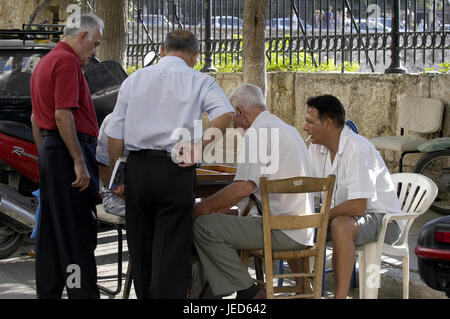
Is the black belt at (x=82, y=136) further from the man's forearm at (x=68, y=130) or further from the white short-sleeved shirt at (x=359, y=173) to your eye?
the white short-sleeved shirt at (x=359, y=173)

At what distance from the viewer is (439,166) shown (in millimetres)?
8695

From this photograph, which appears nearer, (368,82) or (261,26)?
(261,26)

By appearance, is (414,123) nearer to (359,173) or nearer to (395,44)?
(395,44)

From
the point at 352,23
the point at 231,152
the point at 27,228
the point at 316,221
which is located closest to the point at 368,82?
the point at 352,23

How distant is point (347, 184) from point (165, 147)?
1.20 m

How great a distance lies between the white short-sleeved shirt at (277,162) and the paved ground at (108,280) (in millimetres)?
1267

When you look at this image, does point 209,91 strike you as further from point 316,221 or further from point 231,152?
point 231,152

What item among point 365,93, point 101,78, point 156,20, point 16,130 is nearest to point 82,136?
point 16,130

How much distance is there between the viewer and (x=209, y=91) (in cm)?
454

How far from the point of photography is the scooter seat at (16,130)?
267 inches

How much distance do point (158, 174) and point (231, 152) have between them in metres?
7.78

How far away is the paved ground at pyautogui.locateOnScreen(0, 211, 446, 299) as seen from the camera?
18.8 ft

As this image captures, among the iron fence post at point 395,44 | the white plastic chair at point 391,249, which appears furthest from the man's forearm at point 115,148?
the iron fence post at point 395,44
